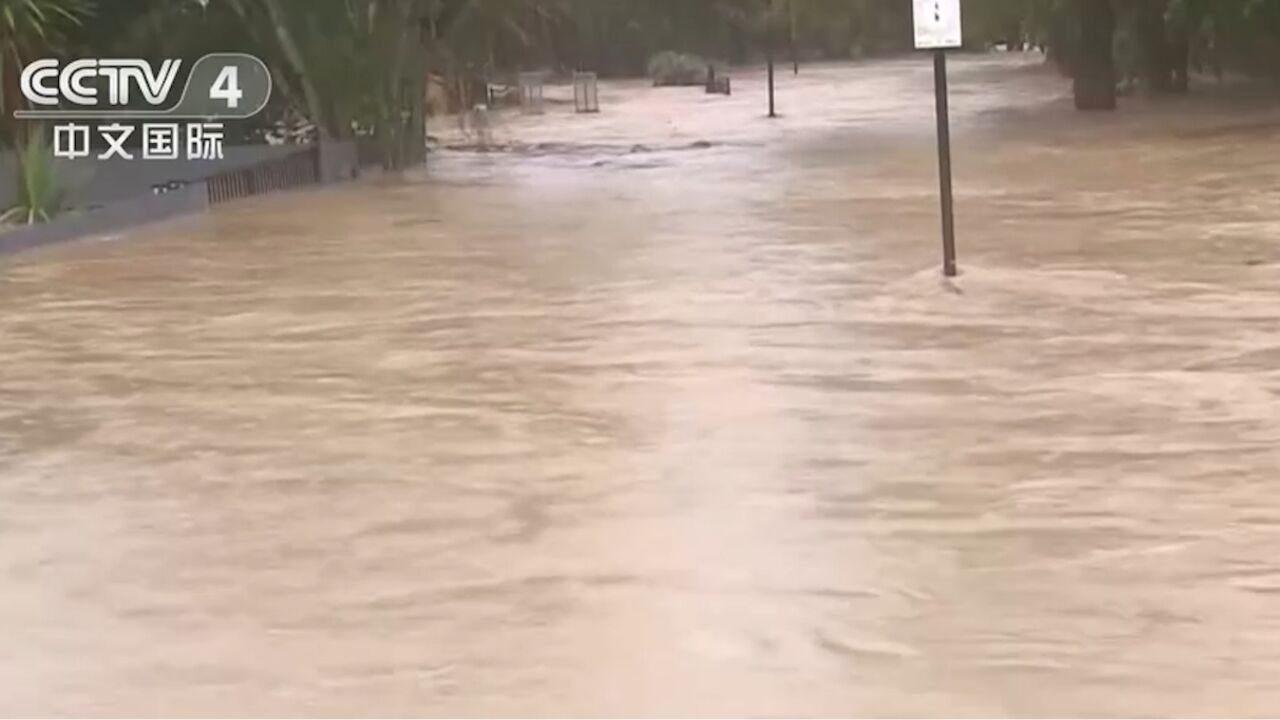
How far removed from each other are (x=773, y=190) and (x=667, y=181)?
0.98 metres

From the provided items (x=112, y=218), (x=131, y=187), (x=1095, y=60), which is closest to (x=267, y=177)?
(x=131, y=187)

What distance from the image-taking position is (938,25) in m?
6.45

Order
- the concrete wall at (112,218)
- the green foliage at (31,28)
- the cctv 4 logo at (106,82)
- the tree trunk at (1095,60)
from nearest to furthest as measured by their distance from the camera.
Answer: the concrete wall at (112,218) → the green foliage at (31,28) → the cctv 4 logo at (106,82) → the tree trunk at (1095,60)

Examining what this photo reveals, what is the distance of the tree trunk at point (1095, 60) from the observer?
16.8 metres

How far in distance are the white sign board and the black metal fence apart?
5045 millimetres

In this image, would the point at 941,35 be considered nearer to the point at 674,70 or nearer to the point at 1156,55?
the point at 1156,55

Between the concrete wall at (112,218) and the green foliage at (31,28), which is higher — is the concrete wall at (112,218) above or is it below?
below

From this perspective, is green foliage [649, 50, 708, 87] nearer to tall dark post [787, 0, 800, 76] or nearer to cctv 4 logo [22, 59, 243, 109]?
tall dark post [787, 0, 800, 76]

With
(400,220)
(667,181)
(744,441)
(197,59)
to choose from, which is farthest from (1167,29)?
(744,441)

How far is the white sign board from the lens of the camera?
21.2 feet

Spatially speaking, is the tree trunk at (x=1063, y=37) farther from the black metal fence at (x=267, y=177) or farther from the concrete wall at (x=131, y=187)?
the black metal fence at (x=267, y=177)

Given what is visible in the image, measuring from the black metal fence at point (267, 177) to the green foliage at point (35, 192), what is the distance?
1206 millimetres

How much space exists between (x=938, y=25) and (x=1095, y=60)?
1076 cm

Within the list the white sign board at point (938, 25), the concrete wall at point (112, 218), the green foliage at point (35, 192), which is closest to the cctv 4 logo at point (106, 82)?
the concrete wall at point (112, 218)
